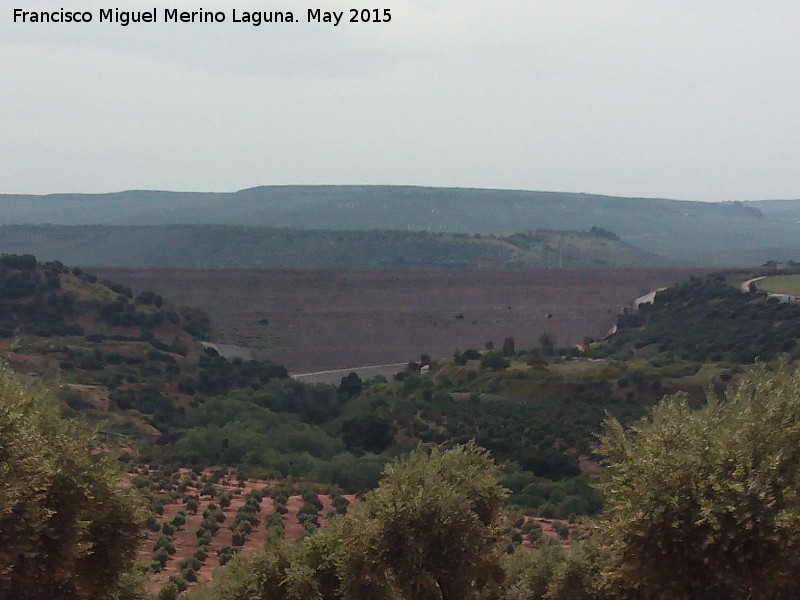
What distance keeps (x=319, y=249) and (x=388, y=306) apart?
80.1 m

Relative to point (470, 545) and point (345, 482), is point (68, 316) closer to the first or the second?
point (345, 482)

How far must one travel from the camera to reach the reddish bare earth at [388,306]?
86500 millimetres

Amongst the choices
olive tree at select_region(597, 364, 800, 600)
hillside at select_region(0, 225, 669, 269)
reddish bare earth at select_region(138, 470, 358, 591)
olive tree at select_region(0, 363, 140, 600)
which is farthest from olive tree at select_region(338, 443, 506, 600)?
hillside at select_region(0, 225, 669, 269)

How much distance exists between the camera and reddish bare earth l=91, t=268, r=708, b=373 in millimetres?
86500

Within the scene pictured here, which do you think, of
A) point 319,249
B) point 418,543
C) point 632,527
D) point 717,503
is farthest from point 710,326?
point 319,249

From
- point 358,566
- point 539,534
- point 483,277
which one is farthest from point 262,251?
point 358,566

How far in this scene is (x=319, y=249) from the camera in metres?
173

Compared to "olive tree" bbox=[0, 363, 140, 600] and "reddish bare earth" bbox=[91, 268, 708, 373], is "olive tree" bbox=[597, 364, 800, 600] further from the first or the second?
"reddish bare earth" bbox=[91, 268, 708, 373]

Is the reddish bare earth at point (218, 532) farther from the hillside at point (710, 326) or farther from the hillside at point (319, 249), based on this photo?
the hillside at point (319, 249)

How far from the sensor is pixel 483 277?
103688 mm

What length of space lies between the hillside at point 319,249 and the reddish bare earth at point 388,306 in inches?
2270

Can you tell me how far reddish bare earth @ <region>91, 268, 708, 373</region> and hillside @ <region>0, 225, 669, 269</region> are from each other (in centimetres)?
5766

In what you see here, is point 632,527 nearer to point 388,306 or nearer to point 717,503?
point 717,503

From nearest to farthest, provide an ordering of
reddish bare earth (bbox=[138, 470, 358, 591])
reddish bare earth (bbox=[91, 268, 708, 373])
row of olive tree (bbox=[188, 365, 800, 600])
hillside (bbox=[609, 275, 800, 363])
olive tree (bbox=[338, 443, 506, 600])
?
row of olive tree (bbox=[188, 365, 800, 600]) → olive tree (bbox=[338, 443, 506, 600]) → reddish bare earth (bbox=[138, 470, 358, 591]) → hillside (bbox=[609, 275, 800, 363]) → reddish bare earth (bbox=[91, 268, 708, 373])
